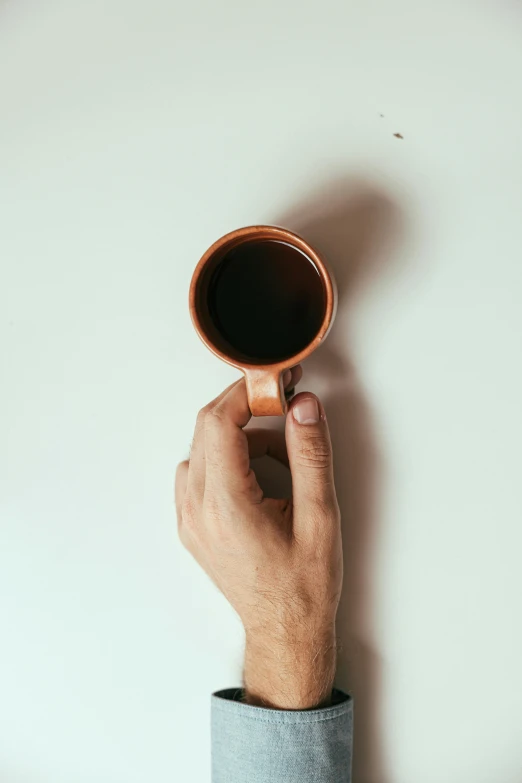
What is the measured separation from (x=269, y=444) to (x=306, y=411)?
0.15 meters

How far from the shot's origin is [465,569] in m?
1.12

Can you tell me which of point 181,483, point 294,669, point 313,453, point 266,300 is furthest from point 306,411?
point 294,669

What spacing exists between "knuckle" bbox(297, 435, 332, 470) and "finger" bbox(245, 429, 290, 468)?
5.0 inches

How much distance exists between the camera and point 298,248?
3.32 feet

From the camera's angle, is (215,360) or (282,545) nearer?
(282,545)

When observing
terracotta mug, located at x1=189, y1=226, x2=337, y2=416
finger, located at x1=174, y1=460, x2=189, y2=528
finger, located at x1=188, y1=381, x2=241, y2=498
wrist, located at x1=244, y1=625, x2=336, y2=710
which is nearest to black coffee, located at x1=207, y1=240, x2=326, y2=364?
terracotta mug, located at x1=189, y1=226, x2=337, y2=416

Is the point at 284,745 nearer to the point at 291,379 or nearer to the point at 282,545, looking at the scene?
the point at 282,545

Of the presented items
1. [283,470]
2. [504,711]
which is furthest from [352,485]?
[504,711]

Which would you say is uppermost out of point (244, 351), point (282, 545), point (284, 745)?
point (244, 351)

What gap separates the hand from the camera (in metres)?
1.03

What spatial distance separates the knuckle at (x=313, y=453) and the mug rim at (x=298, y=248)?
0.14m

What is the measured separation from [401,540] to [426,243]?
0.54 m

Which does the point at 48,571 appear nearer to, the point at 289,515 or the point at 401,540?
the point at 289,515

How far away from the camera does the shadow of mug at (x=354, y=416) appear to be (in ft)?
3.67
